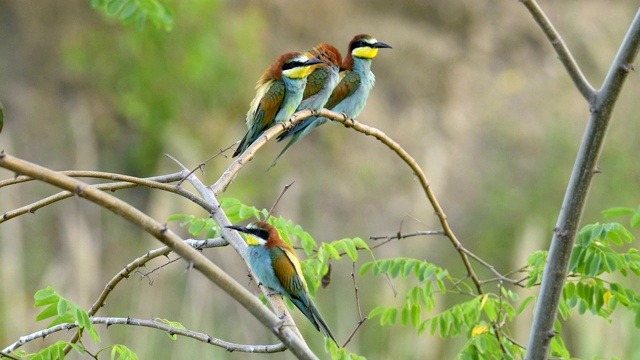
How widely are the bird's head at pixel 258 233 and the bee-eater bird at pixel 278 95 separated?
0.92 meters

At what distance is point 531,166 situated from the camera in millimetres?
8250

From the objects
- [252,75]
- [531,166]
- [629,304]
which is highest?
[252,75]

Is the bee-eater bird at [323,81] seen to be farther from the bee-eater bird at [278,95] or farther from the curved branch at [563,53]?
the curved branch at [563,53]

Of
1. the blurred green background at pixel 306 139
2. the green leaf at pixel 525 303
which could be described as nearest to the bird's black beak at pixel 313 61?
the green leaf at pixel 525 303

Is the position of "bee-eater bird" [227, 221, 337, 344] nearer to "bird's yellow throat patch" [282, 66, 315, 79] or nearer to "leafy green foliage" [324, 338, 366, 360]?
"leafy green foliage" [324, 338, 366, 360]

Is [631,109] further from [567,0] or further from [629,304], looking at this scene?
[629,304]

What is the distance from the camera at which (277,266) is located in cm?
211

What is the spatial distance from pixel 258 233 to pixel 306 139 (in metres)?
6.03

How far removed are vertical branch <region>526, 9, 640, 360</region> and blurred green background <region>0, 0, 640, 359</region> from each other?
3.40m

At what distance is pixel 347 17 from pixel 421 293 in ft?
21.5

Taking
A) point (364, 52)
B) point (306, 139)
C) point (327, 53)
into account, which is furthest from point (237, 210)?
point (306, 139)

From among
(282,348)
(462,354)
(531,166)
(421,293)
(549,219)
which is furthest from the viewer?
(531,166)

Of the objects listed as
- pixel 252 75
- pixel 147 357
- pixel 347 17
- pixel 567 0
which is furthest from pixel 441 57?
pixel 147 357

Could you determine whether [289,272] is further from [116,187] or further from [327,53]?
[327,53]
